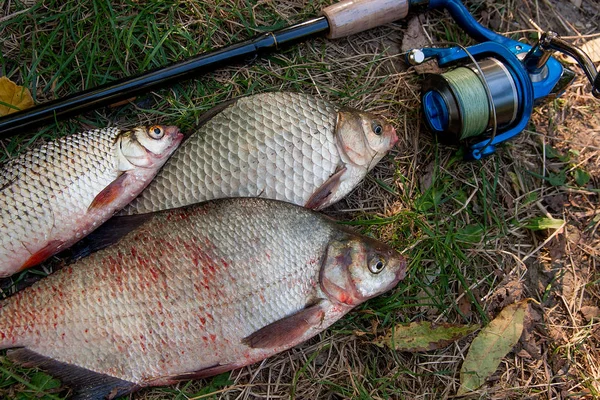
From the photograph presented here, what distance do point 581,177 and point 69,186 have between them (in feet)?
9.35

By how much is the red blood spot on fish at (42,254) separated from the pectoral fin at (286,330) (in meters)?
0.98

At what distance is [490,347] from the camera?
2.65 meters

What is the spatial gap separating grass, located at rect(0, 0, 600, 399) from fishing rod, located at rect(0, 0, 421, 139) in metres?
0.17

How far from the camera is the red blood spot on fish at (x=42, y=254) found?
2.28m

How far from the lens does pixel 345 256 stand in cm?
222

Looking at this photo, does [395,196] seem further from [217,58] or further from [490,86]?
[217,58]

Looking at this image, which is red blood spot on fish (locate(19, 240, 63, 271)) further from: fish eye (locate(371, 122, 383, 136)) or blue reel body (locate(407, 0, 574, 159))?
blue reel body (locate(407, 0, 574, 159))

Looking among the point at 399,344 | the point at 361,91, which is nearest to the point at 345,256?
the point at 399,344

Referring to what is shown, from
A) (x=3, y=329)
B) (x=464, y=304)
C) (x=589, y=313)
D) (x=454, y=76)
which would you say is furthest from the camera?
(x=589, y=313)

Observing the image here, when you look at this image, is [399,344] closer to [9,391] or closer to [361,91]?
[361,91]

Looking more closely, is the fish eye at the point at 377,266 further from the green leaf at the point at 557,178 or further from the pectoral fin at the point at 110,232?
the green leaf at the point at 557,178

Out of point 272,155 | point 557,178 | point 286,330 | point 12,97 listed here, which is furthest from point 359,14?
point 12,97

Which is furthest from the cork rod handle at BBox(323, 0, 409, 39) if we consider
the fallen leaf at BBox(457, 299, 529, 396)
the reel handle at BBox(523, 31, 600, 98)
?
the fallen leaf at BBox(457, 299, 529, 396)

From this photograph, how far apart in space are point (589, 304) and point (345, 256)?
1644mm
